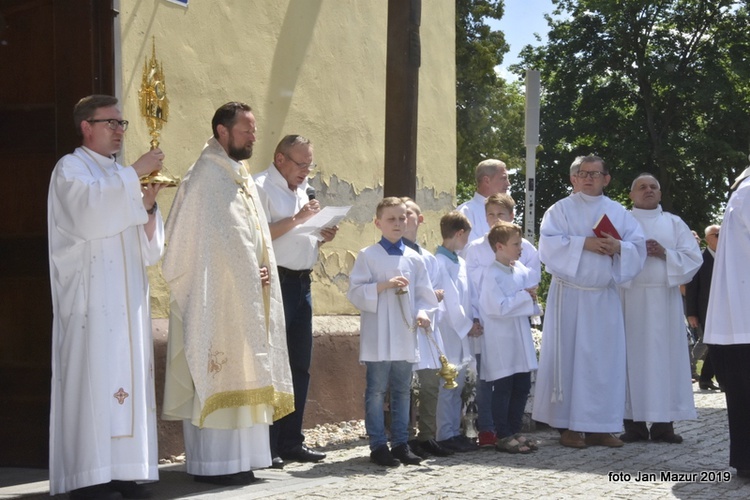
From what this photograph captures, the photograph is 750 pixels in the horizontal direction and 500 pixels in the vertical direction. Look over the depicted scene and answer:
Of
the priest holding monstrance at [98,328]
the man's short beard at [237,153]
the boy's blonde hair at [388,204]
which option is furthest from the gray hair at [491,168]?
the priest holding monstrance at [98,328]

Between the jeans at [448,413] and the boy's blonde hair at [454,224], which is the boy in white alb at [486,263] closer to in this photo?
the jeans at [448,413]

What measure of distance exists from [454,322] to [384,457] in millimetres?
1252

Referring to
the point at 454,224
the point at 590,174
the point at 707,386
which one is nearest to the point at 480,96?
the point at 707,386

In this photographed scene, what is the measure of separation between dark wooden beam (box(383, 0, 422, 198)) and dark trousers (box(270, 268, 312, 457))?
4.47 feet

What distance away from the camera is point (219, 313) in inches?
259

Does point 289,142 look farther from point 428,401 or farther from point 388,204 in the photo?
point 428,401

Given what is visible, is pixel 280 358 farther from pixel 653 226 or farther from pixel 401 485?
pixel 653 226

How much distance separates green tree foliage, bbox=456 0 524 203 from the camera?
3164 centimetres

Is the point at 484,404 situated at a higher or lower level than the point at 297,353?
lower

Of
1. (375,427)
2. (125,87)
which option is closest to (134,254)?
(125,87)

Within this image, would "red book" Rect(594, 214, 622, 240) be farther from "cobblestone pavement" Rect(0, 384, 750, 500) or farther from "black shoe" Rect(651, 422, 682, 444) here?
"cobblestone pavement" Rect(0, 384, 750, 500)

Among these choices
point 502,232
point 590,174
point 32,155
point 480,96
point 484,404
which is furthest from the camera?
point 480,96

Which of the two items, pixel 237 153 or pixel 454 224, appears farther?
pixel 454 224

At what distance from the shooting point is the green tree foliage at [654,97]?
106ft
